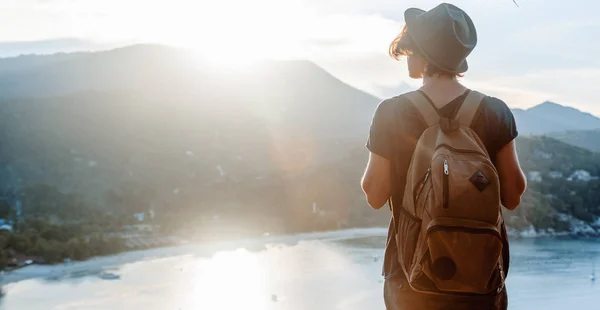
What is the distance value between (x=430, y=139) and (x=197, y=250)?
104 ft

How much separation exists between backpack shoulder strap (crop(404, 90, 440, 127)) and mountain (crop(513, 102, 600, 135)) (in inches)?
3049

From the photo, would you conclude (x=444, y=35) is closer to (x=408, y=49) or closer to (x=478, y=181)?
(x=408, y=49)

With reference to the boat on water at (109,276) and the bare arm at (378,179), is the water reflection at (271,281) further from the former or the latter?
the bare arm at (378,179)

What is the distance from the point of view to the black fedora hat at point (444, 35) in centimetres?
104

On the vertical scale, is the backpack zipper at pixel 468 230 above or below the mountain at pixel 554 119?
above

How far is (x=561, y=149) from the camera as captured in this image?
42.6m

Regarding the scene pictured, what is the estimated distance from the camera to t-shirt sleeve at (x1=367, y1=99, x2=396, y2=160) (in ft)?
3.39

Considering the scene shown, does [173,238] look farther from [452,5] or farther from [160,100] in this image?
[452,5]

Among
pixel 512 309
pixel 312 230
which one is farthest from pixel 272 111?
pixel 512 309

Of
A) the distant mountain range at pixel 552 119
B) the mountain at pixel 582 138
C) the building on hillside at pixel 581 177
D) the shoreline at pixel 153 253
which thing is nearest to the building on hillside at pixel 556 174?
the building on hillside at pixel 581 177

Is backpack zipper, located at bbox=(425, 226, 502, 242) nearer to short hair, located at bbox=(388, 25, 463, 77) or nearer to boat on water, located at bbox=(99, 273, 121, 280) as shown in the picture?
short hair, located at bbox=(388, 25, 463, 77)

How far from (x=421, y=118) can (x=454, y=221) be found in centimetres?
20

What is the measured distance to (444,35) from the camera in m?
1.04

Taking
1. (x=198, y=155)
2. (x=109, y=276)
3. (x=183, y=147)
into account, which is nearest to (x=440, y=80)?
(x=109, y=276)
